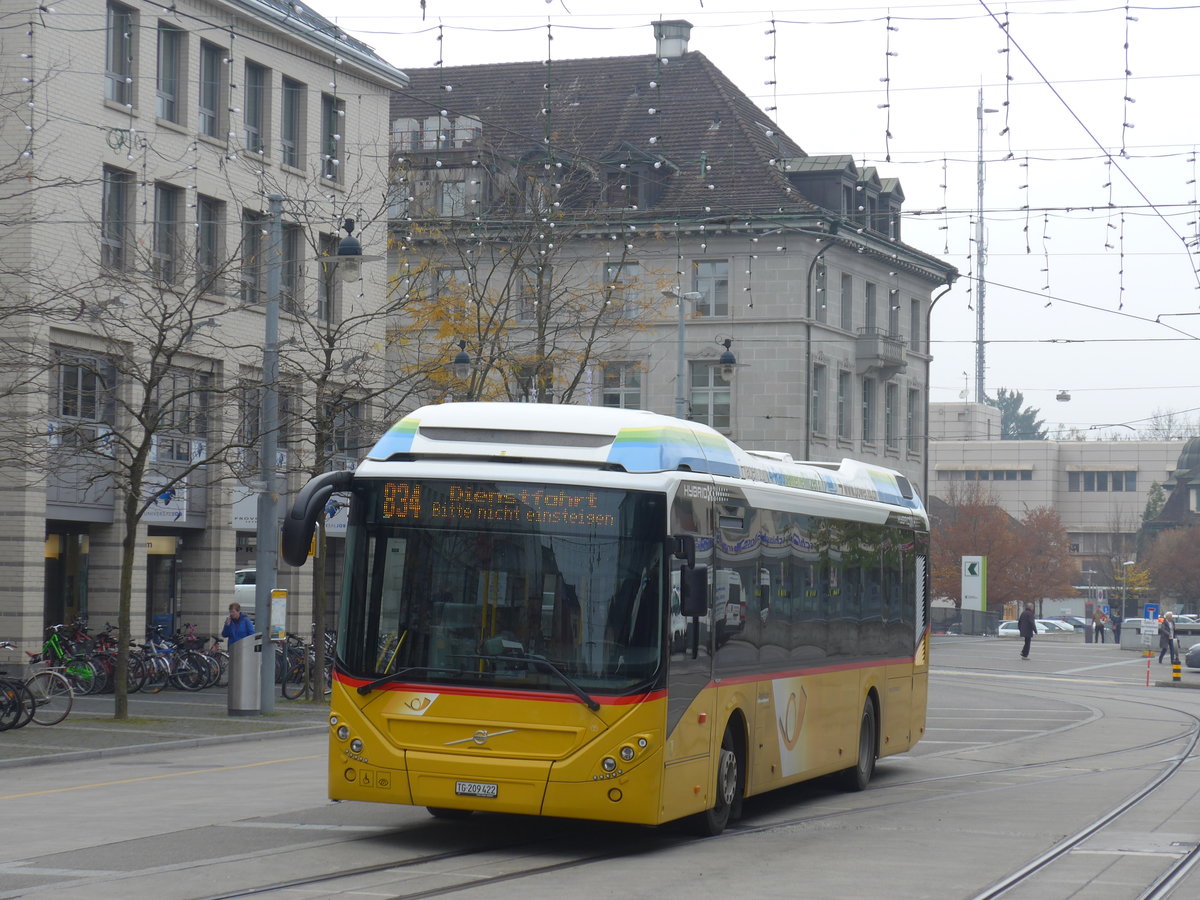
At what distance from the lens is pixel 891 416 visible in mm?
65438

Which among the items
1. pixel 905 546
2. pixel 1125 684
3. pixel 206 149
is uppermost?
pixel 206 149

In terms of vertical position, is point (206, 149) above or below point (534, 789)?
above

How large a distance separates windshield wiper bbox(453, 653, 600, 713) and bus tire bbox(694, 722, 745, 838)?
1771 mm

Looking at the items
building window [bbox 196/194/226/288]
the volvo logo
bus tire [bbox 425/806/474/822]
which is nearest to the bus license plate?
the volvo logo

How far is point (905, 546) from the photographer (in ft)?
62.6

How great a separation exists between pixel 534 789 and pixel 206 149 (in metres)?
25.4

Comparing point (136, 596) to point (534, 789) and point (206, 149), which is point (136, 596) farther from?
point (534, 789)

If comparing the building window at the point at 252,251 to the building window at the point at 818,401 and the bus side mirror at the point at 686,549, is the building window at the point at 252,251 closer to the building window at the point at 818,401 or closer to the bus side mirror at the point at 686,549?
the bus side mirror at the point at 686,549

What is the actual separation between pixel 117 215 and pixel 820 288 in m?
28.5

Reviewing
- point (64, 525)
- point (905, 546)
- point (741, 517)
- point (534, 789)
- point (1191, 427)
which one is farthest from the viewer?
point (1191, 427)

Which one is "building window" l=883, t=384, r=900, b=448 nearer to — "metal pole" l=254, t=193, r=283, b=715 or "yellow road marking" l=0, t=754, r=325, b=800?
"metal pole" l=254, t=193, r=283, b=715

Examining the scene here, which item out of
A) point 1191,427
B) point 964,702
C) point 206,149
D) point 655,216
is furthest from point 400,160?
point 1191,427

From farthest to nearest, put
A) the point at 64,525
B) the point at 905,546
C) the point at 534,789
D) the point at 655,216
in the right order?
the point at 655,216
the point at 64,525
the point at 905,546
the point at 534,789

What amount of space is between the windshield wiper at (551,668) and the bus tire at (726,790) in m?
1.77
